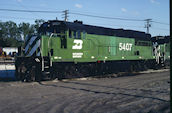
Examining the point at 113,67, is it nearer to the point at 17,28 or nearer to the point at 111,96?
the point at 111,96

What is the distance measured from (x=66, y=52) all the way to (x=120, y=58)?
Answer: 5.42 m

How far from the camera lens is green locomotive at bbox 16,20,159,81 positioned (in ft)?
37.3

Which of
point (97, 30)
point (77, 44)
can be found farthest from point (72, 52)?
point (97, 30)

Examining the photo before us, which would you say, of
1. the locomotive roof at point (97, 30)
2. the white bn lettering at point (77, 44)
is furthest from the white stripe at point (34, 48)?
the white bn lettering at point (77, 44)

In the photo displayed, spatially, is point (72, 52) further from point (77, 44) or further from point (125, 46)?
point (125, 46)

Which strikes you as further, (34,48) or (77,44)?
(77,44)

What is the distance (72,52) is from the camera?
1234 cm

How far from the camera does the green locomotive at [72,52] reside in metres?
11.4

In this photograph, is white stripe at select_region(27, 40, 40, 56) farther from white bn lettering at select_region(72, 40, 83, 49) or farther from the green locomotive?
white bn lettering at select_region(72, 40, 83, 49)

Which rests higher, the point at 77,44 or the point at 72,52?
the point at 77,44

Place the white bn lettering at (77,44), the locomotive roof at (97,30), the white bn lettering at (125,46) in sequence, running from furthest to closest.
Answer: the white bn lettering at (125,46)
the white bn lettering at (77,44)
the locomotive roof at (97,30)

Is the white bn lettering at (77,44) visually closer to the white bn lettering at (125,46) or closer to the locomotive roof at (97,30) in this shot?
the locomotive roof at (97,30)

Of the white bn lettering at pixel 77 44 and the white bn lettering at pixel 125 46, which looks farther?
the white bn lettering at pixel 125 46

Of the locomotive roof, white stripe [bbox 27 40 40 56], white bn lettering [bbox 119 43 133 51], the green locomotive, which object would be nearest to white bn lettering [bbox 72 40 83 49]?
the green locomotive
